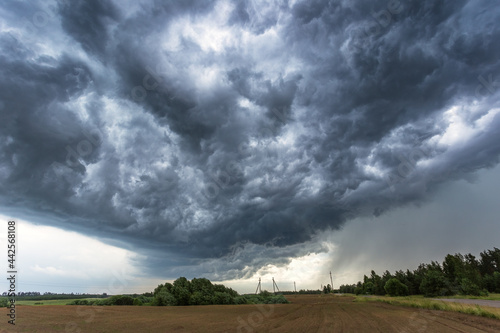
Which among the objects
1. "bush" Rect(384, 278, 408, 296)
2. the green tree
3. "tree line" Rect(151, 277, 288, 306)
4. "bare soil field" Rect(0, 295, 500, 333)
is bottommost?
"bush" Rect(384, 278, 408, 296)

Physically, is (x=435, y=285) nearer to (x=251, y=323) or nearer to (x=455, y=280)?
(x=455, y=280)

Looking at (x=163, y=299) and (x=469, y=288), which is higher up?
(x=163, y=299)

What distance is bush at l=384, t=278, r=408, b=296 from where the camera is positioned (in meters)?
105

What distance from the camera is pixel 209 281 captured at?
255 ft

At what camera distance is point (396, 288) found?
106 meters

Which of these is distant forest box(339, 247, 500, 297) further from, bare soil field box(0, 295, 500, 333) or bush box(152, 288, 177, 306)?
bush box(152, 288, 177, 306)

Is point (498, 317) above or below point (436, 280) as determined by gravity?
above

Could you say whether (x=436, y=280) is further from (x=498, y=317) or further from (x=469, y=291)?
(x=498, y=317)

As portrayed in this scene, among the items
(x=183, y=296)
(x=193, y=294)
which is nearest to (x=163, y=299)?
(x=183, y=296)

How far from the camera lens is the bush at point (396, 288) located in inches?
4124

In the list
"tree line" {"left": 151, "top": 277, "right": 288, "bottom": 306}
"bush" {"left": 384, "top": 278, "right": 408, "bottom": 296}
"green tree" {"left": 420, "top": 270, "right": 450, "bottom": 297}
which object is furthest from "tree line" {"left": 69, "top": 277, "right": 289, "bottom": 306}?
"bush" {"left": 384, "top": 278, "right": 408, "bottom": 296}

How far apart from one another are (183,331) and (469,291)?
8040cm

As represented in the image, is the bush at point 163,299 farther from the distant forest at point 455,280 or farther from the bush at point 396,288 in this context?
the bush at point 396,288

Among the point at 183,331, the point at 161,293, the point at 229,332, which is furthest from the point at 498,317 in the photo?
the point at 161,293
